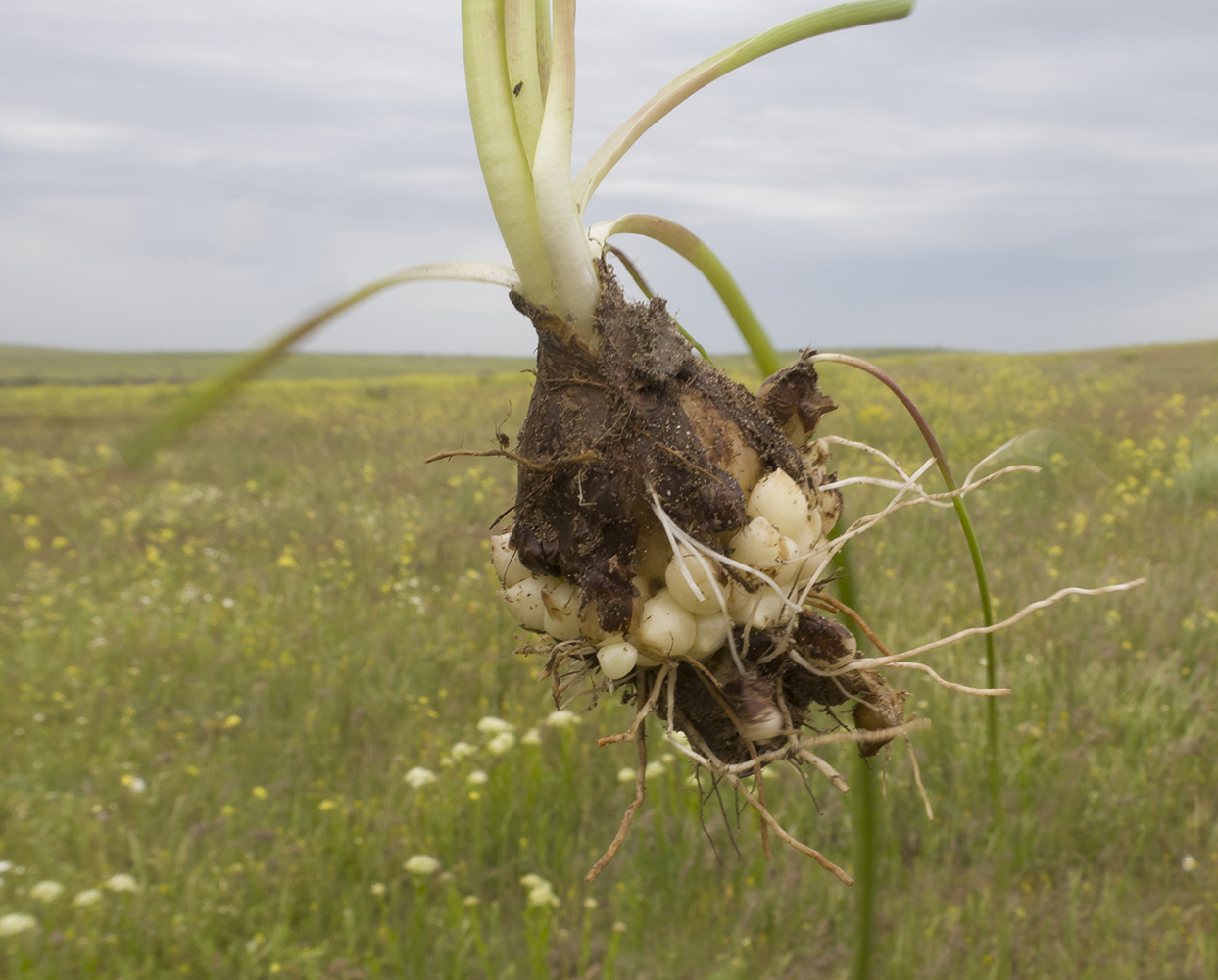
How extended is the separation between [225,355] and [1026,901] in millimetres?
3271

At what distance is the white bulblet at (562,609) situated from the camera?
3.77 feet

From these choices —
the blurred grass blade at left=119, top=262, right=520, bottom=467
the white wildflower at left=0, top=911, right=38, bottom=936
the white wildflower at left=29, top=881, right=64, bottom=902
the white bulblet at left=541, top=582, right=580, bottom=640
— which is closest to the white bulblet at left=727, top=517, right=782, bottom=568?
the white bulblet at left=541, top=582, right=580, bottom=640

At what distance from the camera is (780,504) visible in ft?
3.66

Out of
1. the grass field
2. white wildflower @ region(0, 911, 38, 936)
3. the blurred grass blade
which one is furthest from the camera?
the grass field

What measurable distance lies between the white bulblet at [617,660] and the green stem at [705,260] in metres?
0.50

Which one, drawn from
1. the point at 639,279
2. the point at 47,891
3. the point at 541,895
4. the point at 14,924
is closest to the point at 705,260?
the point at 639,279

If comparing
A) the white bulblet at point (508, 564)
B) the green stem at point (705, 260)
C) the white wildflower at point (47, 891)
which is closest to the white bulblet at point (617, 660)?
the white bulblet at point (508, 564)

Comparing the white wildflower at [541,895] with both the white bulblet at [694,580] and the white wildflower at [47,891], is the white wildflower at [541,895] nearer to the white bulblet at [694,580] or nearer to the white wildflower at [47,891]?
the white wildflower at [47,891]

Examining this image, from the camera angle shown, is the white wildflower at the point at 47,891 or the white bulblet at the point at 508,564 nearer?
the white bulblet at the point at 508,564

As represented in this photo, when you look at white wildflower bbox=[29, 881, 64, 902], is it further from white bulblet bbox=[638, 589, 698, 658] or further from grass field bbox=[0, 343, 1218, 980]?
white bulblet bbox=[638, 589, 698, 658]

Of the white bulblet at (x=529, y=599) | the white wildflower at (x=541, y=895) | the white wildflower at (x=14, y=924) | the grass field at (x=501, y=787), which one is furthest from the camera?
the grass field at (x=501, y=787)

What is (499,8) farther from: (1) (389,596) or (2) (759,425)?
(1) (389,596)

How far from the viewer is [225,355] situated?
101 centimetres

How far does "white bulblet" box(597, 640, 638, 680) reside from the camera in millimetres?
1083
